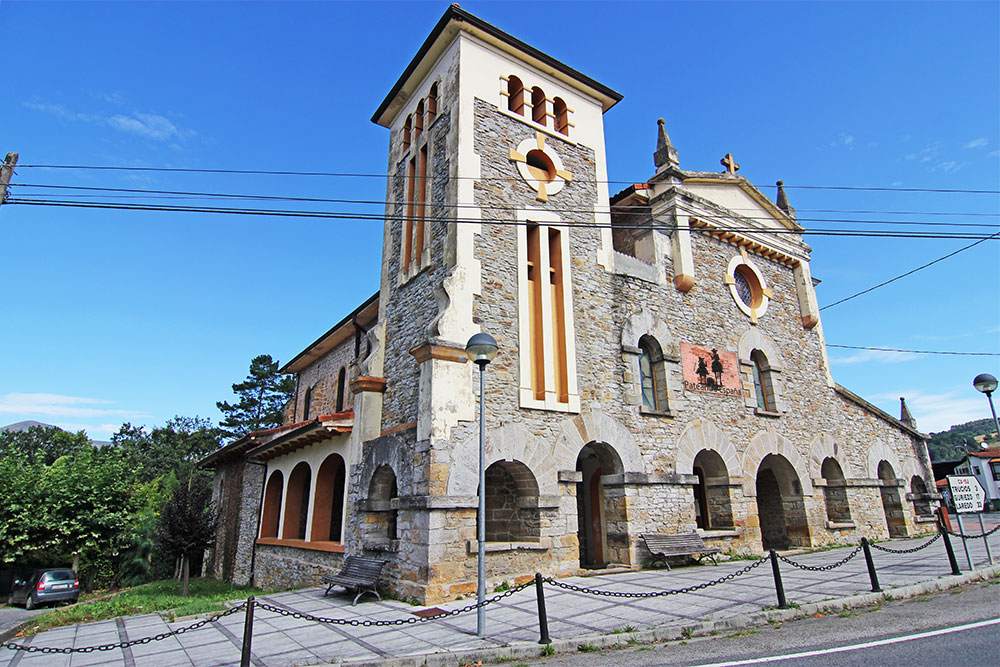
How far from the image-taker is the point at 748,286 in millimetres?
16828

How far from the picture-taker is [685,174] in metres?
15.8

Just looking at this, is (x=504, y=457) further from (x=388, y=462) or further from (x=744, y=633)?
(x=744, y=633)

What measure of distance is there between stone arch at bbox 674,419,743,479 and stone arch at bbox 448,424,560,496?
341 centimetres

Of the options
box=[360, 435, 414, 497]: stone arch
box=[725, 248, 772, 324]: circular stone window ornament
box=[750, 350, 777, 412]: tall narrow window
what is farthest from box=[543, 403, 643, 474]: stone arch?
box=[725, 248, 772, 324]: circular stone window ornament

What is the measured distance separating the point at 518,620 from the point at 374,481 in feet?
16.0

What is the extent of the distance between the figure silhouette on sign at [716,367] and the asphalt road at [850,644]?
7.33 metres

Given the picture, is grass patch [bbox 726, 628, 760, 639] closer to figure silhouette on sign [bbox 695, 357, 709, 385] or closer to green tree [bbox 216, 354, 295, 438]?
figure silhouette on sign [bbox 695, 357, 709, 385]

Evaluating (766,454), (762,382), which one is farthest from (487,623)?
(762,382)

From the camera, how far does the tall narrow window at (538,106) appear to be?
13719 mm

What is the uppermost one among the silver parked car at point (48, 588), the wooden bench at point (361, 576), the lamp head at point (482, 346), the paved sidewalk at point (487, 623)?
the lamp head at point (482, 346)

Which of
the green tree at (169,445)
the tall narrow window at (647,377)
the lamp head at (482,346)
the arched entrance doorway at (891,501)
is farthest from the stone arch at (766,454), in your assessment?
the green tree at (169,445)

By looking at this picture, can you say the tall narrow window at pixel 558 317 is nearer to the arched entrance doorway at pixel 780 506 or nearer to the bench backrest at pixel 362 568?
the bench backrest at pixel 362 568

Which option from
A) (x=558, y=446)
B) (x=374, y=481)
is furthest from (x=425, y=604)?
(x=558, y=446)

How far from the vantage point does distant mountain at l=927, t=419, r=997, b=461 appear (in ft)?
269
